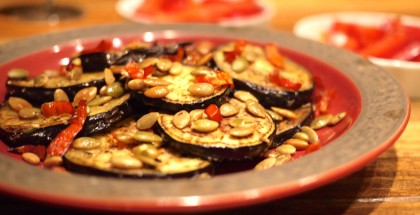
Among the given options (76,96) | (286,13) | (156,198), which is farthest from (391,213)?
(286,13)

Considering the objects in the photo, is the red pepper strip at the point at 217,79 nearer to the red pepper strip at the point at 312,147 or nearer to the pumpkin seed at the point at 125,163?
the red pepper strip at the point at 312,147

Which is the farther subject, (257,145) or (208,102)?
(208,102)

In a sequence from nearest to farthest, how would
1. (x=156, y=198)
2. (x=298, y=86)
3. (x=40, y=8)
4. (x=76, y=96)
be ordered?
(x=156, y=198), (x=76, y=96), (x=298, y=86), (x=40, y=8)

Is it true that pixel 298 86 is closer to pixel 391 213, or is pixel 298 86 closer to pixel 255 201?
pixel 391 213

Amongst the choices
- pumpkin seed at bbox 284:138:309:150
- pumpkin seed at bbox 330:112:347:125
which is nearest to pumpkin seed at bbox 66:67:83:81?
pumpkin seed at bbox 284:138:309:150

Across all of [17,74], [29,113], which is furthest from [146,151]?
[17,74]

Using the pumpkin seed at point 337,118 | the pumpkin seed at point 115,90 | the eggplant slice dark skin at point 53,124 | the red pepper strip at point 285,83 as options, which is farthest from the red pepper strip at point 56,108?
the pumpkin seed at point 337,118

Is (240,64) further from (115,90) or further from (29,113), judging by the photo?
(29,113)
